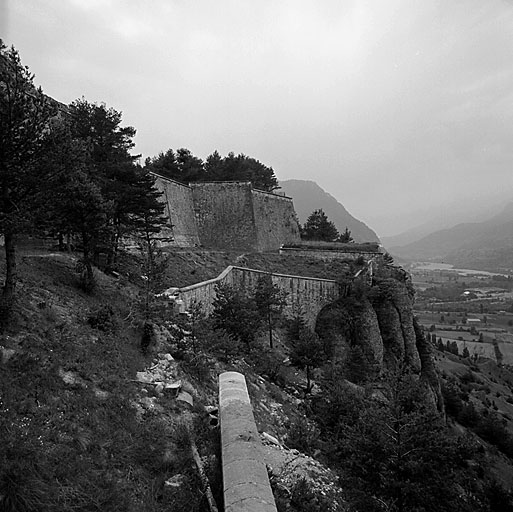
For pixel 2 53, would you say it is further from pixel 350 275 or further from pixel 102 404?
pixel 350 275

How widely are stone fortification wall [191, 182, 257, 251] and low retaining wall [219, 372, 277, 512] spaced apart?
2431 centimetres

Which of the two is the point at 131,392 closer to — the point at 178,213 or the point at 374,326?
the point at 374,326

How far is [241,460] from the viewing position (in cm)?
462

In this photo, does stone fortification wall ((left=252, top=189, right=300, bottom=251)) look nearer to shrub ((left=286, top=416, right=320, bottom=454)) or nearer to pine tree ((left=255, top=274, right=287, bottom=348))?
pine tree ((left=255, top=274, right=287, bottom=348))

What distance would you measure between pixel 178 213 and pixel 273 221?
898 centimetres

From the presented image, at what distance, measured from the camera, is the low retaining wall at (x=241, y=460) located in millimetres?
3936

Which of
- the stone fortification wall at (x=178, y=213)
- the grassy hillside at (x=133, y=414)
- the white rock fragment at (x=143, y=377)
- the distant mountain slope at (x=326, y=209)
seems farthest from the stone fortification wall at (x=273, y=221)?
the distant mountain slope at (x=326, y=209)

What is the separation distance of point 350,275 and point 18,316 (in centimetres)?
1843

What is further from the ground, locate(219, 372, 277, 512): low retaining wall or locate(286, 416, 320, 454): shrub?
locate(219, 372, 277, 512): low retaining wall

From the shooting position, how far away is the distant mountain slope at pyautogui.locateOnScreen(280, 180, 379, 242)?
14300 cm

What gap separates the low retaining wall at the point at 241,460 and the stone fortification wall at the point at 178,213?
20280 millimetres

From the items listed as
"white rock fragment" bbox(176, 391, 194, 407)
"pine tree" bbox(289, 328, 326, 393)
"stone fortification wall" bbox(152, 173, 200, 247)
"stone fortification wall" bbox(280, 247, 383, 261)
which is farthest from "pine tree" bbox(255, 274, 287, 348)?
"stone fortification wall" bbox(280, 247, 383, 261)

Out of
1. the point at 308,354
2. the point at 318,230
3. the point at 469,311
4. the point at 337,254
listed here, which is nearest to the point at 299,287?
the point at 308,354

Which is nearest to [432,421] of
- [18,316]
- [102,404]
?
[102,404]
